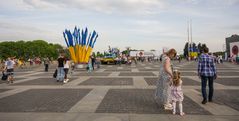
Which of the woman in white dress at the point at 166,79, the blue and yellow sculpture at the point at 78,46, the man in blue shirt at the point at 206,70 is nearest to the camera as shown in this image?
the woman in white dress at the point at 166,79

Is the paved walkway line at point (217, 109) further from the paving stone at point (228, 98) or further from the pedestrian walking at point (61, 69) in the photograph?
the pedestrian walking at point (61, 69)

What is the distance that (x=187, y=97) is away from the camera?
33.8 ft

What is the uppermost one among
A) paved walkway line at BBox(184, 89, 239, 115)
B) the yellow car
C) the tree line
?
the tree line

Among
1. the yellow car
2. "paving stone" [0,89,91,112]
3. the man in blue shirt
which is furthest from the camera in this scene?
the yellow car

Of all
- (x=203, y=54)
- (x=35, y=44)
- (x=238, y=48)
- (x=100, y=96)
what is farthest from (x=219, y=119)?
(x=35, y=44)

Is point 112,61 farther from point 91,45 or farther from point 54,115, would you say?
point 54,115

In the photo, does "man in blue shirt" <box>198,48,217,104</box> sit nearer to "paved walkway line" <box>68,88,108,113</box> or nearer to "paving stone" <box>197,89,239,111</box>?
"paving stone" <box>197,89,239,111</box>

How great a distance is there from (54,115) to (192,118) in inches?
127

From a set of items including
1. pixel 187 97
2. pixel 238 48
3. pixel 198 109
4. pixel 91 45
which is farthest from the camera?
pixel 238 48

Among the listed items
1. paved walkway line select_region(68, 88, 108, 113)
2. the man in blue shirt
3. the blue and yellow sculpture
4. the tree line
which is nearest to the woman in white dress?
the man in blue shirt

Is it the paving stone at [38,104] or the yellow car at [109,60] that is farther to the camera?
the yellow car at [109,60]

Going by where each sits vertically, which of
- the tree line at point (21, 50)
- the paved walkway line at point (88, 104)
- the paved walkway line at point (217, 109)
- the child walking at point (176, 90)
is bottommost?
the paved walkway line at point (217, 109)

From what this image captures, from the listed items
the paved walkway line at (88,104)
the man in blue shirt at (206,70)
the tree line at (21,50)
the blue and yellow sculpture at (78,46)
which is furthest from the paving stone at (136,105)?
the tree line at (21,50)

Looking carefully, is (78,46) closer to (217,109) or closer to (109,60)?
(109,60)
